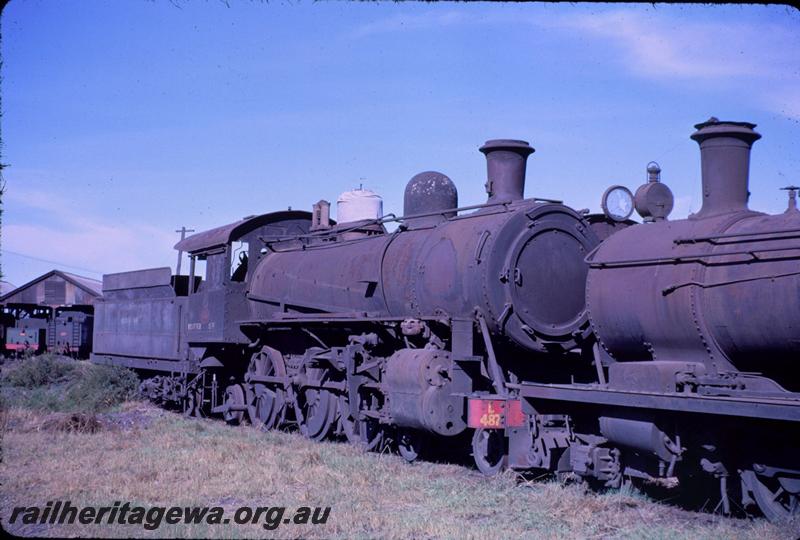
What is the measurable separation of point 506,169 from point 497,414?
11.2 ft

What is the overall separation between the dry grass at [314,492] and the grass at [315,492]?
0.04 feet

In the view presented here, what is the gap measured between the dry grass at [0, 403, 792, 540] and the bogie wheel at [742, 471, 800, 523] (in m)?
0.15

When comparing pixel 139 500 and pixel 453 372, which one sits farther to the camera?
pixel 453 372

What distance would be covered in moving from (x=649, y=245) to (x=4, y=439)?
9093mm

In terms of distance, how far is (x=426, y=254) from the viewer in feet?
32.6

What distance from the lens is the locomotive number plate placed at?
8180mm

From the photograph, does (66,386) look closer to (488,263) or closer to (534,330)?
(488,263)

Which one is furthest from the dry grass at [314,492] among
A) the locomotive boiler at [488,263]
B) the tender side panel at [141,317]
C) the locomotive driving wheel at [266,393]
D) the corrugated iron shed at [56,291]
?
the corrugated iron shed at [56,291]

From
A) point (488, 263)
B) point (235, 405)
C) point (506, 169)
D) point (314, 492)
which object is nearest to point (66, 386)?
point (235, 405)

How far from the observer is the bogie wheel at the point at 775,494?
19.9 ft

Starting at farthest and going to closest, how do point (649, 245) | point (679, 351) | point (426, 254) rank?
1. point (426, 254)
2. point (649, 245)
3. point (679, 351)

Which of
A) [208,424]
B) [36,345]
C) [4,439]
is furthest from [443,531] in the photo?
[36,345]

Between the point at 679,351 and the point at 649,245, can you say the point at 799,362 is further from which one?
the point at 649,245

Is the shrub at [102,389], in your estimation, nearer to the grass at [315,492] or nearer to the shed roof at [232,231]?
the shed roof at [232,231]
